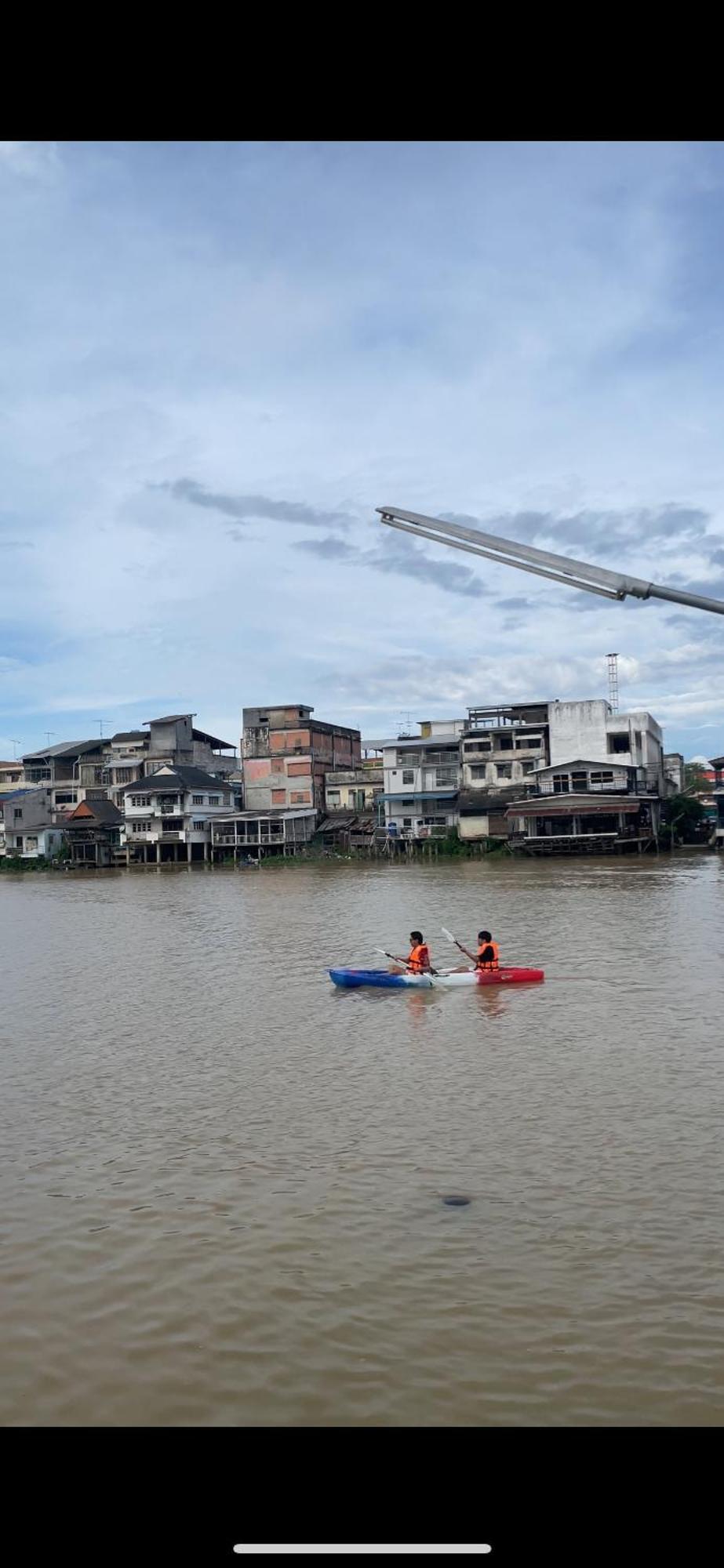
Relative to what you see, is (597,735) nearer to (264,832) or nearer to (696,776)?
(264,832)

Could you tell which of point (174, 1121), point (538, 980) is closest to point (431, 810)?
point (538, 980)

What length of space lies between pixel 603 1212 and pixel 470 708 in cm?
5355

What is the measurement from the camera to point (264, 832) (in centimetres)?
6556

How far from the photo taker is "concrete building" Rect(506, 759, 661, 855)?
54.0 meters

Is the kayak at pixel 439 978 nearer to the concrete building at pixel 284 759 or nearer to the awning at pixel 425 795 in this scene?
the awning at pixel 425 795

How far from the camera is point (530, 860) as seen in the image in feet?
172

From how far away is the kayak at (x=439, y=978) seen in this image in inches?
720

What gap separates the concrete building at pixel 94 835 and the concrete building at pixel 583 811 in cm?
2786

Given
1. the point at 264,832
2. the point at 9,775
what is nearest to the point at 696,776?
the point at 264,832
